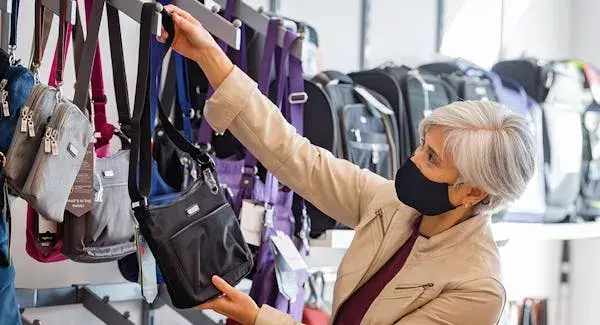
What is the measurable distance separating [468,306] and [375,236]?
276 millimetres

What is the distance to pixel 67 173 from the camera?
5.16ft

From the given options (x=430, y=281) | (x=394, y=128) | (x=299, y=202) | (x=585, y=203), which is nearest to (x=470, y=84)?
(x=394, y=128)

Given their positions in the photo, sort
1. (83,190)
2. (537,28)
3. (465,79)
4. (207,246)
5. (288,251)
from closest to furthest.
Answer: (207,246), (83,190), (288,251), (465,79), (537,28)

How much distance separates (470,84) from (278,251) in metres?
1.23

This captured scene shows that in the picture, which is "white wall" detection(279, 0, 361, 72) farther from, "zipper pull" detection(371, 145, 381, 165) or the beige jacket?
the beige jacket

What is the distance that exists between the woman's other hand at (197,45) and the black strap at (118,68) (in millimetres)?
99

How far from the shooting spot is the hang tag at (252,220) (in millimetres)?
2279

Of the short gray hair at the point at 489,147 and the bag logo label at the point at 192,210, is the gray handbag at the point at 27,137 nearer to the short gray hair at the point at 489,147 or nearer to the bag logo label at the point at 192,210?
the bag logo label at the point at 192,210

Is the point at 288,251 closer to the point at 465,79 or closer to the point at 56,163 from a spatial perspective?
the point at 56,163

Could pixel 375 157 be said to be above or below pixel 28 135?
below

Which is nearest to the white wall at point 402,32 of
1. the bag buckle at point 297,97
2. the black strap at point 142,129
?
the bag buckle at point 297,97

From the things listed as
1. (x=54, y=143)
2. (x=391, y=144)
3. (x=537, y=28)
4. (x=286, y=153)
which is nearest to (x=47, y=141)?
(x=54, y=143)

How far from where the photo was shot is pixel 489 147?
1.80 meters

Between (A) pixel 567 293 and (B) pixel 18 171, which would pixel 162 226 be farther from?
(A) pixel 567 293
